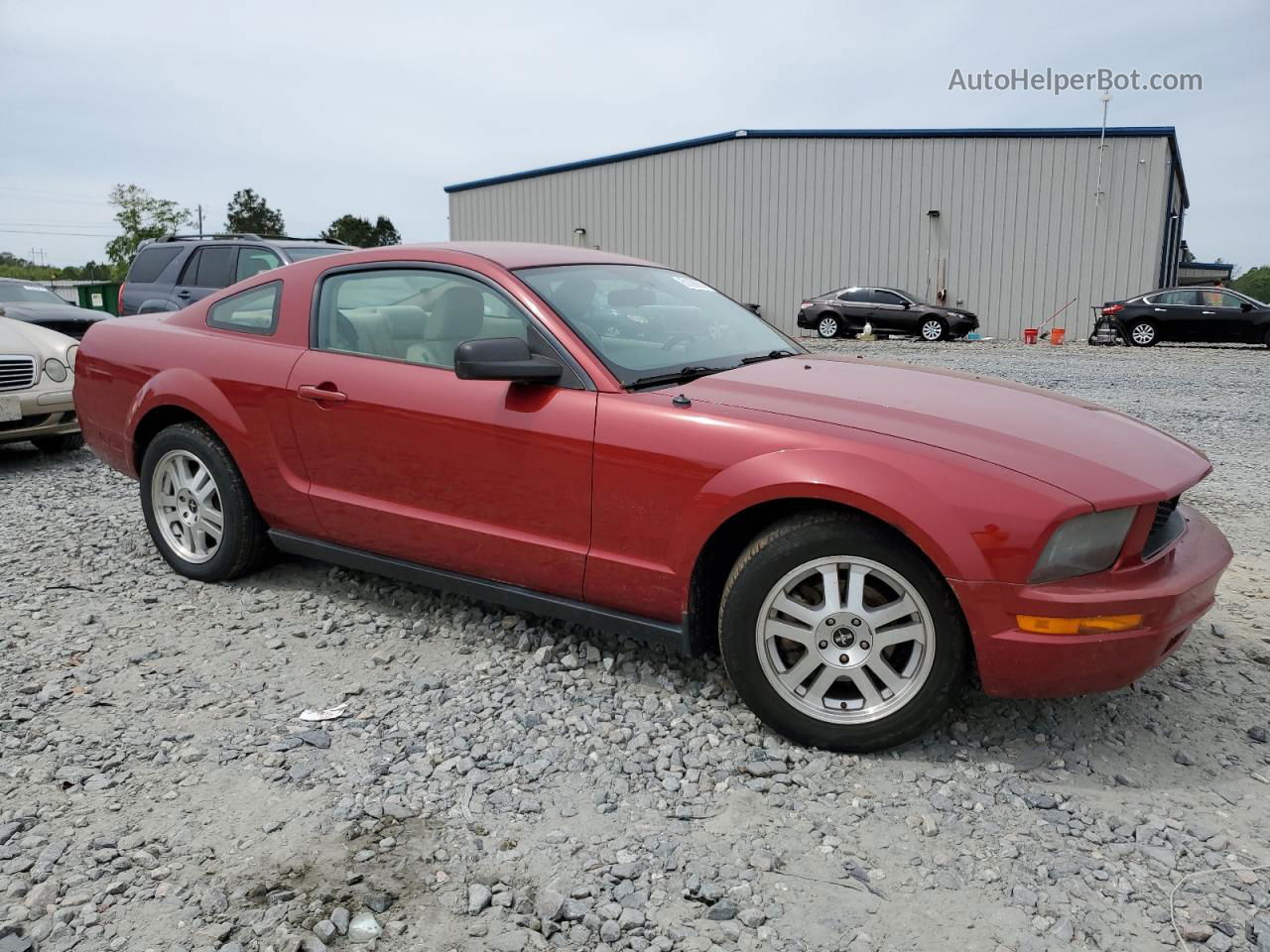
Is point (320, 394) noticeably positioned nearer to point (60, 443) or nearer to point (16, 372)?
point (16, 372)

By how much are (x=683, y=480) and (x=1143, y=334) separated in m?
21.1

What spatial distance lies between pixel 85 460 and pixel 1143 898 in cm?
749

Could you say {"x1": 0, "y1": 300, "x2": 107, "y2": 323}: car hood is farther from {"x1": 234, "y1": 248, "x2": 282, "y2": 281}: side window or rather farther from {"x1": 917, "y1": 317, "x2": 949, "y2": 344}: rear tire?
{"x1": 917, "y1": 317, "x2": 949, "y2": 344}: rear tire

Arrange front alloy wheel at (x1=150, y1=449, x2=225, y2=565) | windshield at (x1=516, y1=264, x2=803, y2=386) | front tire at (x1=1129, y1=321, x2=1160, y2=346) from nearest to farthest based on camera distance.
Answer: windshield at (x1=516, y1=264, x2=803, y2=386)
front alloy wheel at (x1=150, y1=449, x2=225, y2=565)
front tire at (x1=1129, y1=321, x2=1160, y2=346)

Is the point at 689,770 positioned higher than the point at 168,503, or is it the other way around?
the point at 168,503

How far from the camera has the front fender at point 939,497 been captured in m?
2.72

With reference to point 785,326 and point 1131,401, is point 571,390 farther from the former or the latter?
point 785,326

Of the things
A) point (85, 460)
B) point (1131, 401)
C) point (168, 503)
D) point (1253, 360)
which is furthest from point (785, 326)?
point (168, 503)

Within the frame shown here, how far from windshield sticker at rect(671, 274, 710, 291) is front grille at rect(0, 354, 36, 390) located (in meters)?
5.09

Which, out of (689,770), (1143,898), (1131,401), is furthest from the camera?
(1131,401)

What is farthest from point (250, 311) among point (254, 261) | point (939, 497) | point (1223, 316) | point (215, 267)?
point (1223, 316)

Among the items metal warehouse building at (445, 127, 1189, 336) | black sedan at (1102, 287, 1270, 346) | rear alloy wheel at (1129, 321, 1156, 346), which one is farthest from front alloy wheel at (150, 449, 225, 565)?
metal warehouse building at (445, 127, 1189, 336)

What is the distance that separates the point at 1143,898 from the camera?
7.89ft

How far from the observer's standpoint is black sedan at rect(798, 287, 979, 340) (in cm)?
2388
